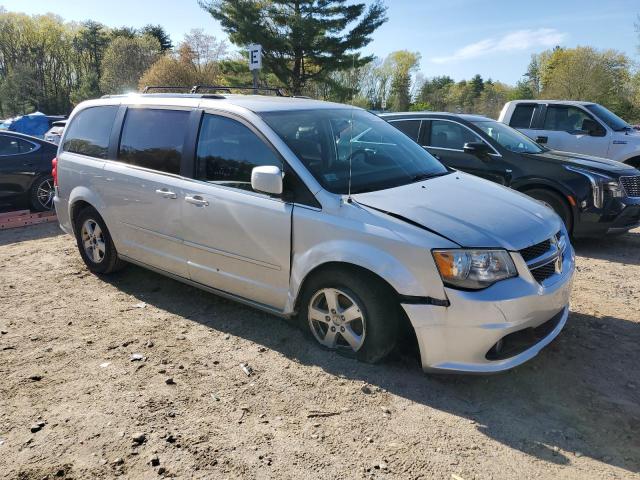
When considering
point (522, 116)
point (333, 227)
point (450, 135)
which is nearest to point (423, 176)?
point (333, 227)

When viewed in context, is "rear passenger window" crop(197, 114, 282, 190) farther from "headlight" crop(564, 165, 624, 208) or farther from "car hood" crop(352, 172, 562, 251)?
"headlight" crop(564, 165, 624, 208)

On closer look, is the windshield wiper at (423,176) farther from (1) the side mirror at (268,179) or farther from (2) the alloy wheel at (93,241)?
(2) the alloy wheel at (93,241)

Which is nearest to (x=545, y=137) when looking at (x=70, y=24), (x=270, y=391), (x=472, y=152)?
(x=472, y=152)

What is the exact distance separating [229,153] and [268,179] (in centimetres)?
70

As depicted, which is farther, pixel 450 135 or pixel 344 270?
pixel 450 135

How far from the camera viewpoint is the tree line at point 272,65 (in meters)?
27.5

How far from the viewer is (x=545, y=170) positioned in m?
6.48

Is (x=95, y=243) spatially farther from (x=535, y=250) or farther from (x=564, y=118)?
(x=564, y=118)

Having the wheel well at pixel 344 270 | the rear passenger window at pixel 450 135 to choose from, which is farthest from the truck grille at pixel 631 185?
the wheel well at pixel 344 270

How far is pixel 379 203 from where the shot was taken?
3.25 metres

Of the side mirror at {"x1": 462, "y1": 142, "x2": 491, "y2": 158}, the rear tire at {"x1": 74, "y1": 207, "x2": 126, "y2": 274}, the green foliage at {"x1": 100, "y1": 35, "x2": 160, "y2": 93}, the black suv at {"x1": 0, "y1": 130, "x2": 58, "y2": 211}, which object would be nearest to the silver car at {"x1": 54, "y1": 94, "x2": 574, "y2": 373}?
the rear tire at {"x1": 74, "y1": 207, "x2": 126, "y2": 274}

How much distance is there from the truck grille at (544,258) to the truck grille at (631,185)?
367cm

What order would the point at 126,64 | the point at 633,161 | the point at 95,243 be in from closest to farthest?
the point at 95,243 → the point at 633,161 → the point at 126,64

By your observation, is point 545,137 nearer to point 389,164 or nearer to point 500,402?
point 389,164
